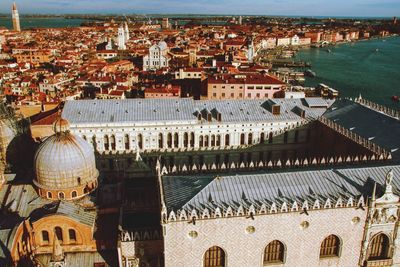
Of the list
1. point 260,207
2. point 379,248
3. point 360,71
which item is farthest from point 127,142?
point 360,71

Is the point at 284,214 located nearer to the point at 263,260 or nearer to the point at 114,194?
the point at 263,260

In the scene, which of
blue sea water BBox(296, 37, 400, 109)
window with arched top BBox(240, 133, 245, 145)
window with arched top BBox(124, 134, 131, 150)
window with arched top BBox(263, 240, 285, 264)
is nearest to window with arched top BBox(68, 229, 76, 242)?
window with arched top BBox(263, 240, 285, 264)

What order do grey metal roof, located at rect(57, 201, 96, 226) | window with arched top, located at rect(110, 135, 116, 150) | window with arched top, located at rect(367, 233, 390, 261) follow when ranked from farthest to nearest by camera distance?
window with arched top, located at rect(110, 135, 116, 150)
grey metal roof, located at rect(57, 201, 96, 226)
window with arched top, located at rect(367, 233, 390, 261)

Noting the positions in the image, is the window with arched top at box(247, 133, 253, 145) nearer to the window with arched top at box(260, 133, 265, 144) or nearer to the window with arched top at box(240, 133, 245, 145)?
the window with arched top at box(240, 133, 245, 145)

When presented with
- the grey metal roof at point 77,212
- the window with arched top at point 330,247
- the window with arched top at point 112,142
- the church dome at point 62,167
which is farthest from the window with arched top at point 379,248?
the window with arched top at point 112,142

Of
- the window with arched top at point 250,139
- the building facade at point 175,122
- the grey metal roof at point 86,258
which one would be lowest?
the grey metal roof at point 86,258

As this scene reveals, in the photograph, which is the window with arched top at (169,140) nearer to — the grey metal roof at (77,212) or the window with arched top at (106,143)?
the window with arched top at (106,143)

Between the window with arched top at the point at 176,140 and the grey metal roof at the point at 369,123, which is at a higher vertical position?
the grey metal roof at the point at 369,123
